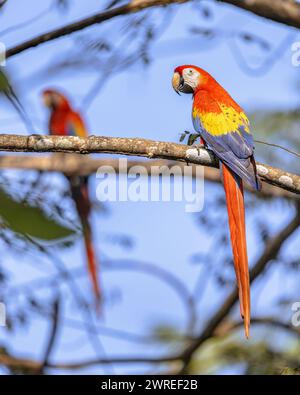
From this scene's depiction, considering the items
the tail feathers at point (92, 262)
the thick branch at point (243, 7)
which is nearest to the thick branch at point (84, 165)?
the tail feathers at point (92, 262)

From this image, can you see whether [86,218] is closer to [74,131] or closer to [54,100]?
[74,131]

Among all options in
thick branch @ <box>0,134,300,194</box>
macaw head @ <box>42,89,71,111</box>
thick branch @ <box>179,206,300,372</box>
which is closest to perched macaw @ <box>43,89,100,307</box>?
macaw head @ <box>42,89,71,111</box>

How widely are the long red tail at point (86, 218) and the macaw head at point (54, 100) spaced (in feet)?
5.88

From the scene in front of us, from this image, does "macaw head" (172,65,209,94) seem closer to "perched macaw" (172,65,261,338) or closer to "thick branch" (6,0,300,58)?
"perched macaw" (172,65,261,338)

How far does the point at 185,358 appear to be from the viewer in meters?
4.11

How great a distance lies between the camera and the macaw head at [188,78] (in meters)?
3.57

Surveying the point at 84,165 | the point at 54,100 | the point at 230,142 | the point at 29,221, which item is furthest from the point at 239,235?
the point at 54,100

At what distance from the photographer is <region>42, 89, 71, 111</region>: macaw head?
6458 millimetres

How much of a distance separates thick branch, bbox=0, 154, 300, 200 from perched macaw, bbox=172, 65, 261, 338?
2.74 feet

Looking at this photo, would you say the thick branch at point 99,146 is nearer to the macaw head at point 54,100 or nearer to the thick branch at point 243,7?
the thick branch at point 243,7

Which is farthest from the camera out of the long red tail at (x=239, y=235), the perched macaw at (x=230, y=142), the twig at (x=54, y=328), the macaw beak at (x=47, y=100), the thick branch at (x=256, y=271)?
the macaw beak at (x=47, y=100)

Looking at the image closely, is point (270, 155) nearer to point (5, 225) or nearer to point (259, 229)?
point (259, 229)

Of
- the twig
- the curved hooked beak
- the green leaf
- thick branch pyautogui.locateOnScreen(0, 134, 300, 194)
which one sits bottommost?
the green leaf
